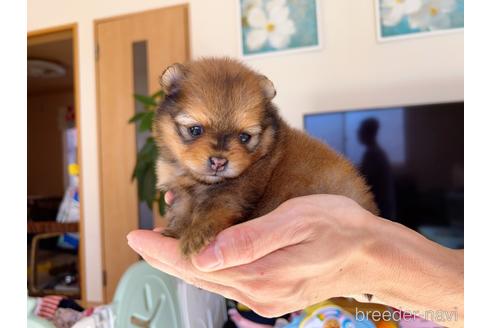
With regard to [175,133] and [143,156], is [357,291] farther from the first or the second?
[143,156]

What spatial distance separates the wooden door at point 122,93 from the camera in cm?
312

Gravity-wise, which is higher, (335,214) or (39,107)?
(39,107)

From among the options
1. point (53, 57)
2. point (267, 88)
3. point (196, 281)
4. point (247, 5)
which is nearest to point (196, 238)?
point (196, 281)

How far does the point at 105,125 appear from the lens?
348 centimetres

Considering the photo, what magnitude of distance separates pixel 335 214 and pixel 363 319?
24.8 inches

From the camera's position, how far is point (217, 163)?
78 centimetres

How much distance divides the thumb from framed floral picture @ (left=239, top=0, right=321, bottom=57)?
2.26 meters

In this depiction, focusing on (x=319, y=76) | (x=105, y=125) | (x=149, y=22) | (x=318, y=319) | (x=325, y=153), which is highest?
(x=149, y=22)

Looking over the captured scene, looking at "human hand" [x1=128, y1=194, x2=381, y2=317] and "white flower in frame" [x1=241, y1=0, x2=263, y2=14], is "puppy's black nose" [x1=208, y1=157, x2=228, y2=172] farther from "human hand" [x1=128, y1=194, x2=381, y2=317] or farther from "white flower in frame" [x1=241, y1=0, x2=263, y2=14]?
"white flower in frame" [x1=241, y1=0, x2=263, y2=14]

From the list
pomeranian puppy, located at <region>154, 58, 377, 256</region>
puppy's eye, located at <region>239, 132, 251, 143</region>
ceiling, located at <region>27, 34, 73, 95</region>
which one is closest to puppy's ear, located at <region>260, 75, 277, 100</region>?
pomeranian puppy, located at <region>154, 58, 377, 256</region>

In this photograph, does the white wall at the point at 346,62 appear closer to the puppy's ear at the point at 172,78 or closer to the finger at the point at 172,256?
the puppy's ear at the point at 172,78

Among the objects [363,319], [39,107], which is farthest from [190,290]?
[39,107]

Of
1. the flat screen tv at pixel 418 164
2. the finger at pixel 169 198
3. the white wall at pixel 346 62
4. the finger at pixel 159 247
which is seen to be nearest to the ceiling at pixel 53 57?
the white wall at pixel 346 62

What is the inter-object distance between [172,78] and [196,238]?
410 mm
